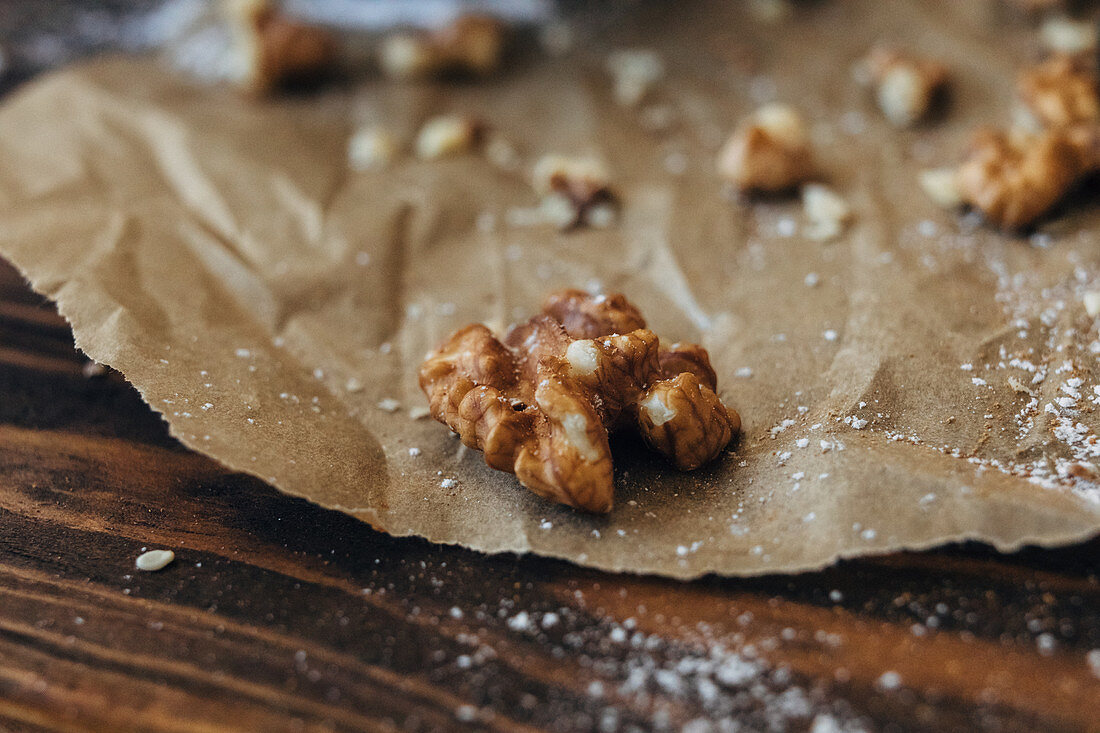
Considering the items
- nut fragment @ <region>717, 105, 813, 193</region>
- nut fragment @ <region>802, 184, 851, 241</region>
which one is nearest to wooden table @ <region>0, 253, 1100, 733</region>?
nut fragment @ <region>802, 184, 851, 241</region>

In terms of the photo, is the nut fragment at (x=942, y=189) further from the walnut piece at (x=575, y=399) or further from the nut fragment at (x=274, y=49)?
the nut fragment at (x=274, y=49)

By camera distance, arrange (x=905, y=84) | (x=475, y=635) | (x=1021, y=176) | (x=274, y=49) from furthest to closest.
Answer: (x=274, y=49) < (x=905, y=84) < (x=1021, y=176) < (x=475, y=635)

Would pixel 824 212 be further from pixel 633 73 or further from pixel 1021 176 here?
pixel 633 73

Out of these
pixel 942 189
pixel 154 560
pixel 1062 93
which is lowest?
pixel 154 560

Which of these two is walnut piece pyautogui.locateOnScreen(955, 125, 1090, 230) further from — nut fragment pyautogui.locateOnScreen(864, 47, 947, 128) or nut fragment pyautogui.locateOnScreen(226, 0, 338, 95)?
nut fragment pyautogui.locateOnScreen(226, 0, 338, 95)

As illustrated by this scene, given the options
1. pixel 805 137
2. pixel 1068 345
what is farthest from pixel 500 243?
pixel 1068 345

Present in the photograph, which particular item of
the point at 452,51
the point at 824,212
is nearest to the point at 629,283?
the point at 824,212

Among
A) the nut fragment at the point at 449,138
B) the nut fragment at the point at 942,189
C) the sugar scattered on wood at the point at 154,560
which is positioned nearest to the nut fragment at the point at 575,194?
the nut fragment at the point at 449,138
